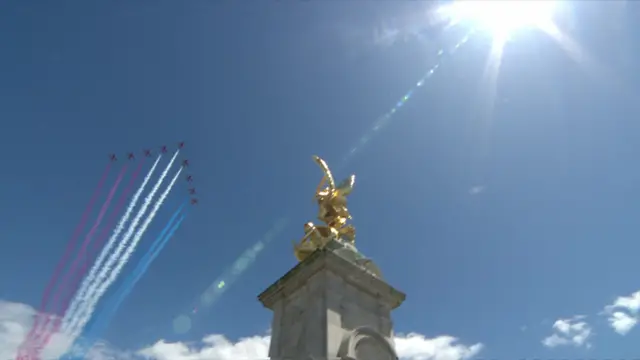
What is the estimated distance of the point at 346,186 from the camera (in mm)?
17828

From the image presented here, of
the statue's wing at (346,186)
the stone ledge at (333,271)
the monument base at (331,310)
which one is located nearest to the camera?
the monument base at (331,310)

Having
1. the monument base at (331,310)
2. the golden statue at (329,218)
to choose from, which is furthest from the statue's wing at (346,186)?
the monument base at (331,310)

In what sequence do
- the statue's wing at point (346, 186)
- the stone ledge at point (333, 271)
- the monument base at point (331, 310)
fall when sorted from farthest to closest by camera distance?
the statue's wing at point (346, 186) < the stone ledge at point (333, 271) < the monument base at point (331, 310)

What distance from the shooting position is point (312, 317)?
527 inches

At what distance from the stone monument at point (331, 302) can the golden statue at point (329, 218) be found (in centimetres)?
3

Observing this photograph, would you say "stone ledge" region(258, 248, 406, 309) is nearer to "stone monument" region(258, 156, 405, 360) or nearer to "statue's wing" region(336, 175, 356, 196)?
"stone monument" region(258, 156, 405, 360)

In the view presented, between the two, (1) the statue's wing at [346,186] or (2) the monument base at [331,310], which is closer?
(2) the monument base at [331,310]

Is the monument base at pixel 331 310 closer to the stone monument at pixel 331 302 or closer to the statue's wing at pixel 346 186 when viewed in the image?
the stone monument at pixel 331 302

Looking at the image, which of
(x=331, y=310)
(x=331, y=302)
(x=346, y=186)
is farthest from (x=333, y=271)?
(x=346, y=186)

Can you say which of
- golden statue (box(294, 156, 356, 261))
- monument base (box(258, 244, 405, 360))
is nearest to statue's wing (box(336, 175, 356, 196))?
golden statue (box(294, 156, 356, 261))

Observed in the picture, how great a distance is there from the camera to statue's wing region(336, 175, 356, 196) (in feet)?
57.7

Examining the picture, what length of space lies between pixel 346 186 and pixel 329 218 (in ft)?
5.17

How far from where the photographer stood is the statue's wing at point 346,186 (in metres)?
17.6

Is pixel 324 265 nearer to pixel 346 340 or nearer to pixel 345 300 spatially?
pixel 345 300
